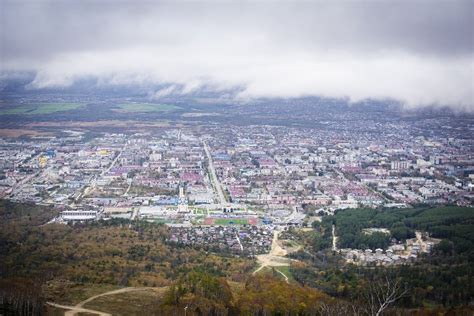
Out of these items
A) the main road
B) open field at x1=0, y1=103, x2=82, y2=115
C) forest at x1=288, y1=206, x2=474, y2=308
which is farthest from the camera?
open field at x1=0, y1=103, x2=82, y2=115

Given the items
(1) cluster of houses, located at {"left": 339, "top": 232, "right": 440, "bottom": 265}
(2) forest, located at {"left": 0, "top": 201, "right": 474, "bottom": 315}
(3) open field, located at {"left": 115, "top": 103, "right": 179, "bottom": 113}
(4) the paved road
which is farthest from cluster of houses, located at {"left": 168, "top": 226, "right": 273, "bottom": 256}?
(3) open field, located at {"left": 115, "top": 103, "right": 179, "bottom": 113}

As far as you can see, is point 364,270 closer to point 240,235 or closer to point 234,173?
point 240,235

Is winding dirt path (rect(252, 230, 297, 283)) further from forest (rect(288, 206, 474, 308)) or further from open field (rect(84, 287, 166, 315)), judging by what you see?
open field (rect(84, 287, 166, 315))

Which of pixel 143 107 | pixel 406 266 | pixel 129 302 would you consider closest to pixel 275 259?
pixel 406 266

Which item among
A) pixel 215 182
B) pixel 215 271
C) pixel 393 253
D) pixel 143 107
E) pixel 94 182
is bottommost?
pixel 393 253

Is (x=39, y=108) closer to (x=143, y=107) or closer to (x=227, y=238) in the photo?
(x=143, y=107)

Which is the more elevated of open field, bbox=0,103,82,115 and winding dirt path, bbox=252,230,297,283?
open field, bbox=0,103,82,115

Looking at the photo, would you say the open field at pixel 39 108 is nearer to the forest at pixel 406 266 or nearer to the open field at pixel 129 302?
the forest at pixel 406 266

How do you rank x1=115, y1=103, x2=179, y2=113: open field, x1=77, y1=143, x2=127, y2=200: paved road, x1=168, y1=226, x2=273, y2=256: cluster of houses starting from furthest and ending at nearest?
x1=115, y1=103, x2=179, y2=113: open field → x1=77, y1=143, x2=127, y2=200: paved road → x1=168, y1=226, x2=273, y2=256: cluster of houses
